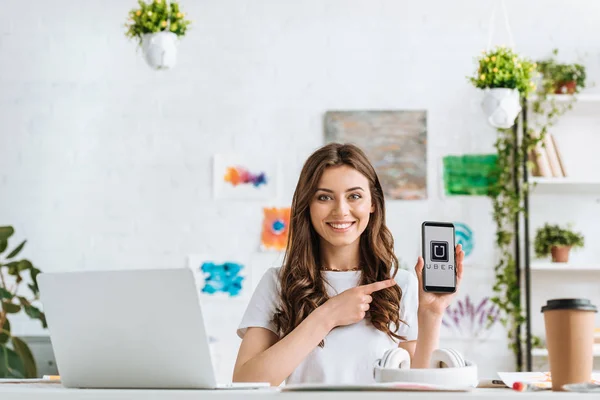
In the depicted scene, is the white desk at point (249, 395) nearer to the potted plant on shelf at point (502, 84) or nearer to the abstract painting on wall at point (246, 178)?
the potted plant on shelf at point (502, 84)

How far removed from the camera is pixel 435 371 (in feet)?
3.75

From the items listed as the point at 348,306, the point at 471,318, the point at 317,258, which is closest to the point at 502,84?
the point at 471,318

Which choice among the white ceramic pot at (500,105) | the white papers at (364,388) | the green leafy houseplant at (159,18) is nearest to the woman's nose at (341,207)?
the white papers at (364,388)

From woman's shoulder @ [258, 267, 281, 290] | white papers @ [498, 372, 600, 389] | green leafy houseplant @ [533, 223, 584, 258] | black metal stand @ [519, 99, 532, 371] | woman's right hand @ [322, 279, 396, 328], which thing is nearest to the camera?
white papers @ [498, 372, 600, 389]

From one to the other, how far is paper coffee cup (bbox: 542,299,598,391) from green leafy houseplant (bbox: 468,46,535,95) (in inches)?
89.5

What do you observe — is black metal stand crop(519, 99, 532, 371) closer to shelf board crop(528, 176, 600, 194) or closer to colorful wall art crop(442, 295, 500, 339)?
shelf board crop(528, 176, 600, 194)

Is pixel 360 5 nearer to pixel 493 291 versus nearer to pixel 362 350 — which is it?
pixel 493 291

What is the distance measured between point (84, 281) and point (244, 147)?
272cm

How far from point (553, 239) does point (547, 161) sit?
14.0 inches

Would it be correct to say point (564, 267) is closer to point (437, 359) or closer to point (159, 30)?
point (159, 30)

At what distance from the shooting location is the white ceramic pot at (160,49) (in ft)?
11.0

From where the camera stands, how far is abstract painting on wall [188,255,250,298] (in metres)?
3.76

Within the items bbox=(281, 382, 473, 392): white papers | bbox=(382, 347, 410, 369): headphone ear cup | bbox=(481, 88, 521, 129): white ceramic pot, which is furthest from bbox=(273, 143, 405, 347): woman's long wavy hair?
bbox=(481, 88, 521, 129): white ceramic pot

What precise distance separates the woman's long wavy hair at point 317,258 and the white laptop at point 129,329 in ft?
2.42
